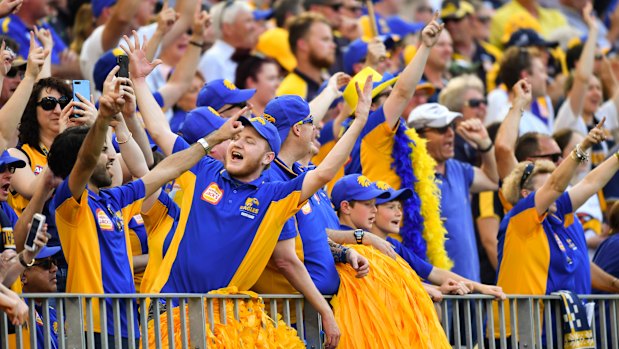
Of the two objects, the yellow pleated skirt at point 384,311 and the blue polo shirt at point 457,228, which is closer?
the yellow pleated skirt at point 384,311

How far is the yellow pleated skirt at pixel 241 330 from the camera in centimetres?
738

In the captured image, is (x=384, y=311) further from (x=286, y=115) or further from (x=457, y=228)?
(x=457, y=228)

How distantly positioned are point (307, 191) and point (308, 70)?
16.3 feet

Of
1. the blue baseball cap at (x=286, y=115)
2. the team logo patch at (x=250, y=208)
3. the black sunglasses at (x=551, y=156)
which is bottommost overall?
the team logo patch at (x=250, y=208)

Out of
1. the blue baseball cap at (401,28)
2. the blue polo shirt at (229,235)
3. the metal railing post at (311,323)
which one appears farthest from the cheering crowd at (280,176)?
the blue baseball cap at (401,28)

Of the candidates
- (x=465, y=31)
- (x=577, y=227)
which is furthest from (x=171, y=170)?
(x=465, y=31)

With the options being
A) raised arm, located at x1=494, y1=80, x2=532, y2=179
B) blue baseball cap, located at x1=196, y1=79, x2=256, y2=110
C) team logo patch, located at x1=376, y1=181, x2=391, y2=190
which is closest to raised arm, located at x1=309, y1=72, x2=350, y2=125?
blue baseball cap, located at x1=196, y1=79, x2=256, y2=110

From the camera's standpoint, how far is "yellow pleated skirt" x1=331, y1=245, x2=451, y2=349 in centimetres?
790

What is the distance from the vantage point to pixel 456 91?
12711 millimetres

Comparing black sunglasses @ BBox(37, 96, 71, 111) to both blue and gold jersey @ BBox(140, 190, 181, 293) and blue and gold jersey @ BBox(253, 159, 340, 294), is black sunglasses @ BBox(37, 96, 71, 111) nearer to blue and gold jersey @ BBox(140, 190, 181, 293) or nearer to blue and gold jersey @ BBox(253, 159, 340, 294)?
blue and gold jersey @ BBox(140, 190, 181, 293)

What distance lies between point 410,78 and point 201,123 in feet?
5.30

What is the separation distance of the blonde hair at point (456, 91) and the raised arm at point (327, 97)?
2.52 m

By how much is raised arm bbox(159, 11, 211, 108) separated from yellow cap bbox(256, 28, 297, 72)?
2.72m

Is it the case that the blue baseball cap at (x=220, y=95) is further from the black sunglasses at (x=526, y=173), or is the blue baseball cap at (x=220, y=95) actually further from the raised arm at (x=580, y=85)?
the raised arm at (x=580, y=85)
